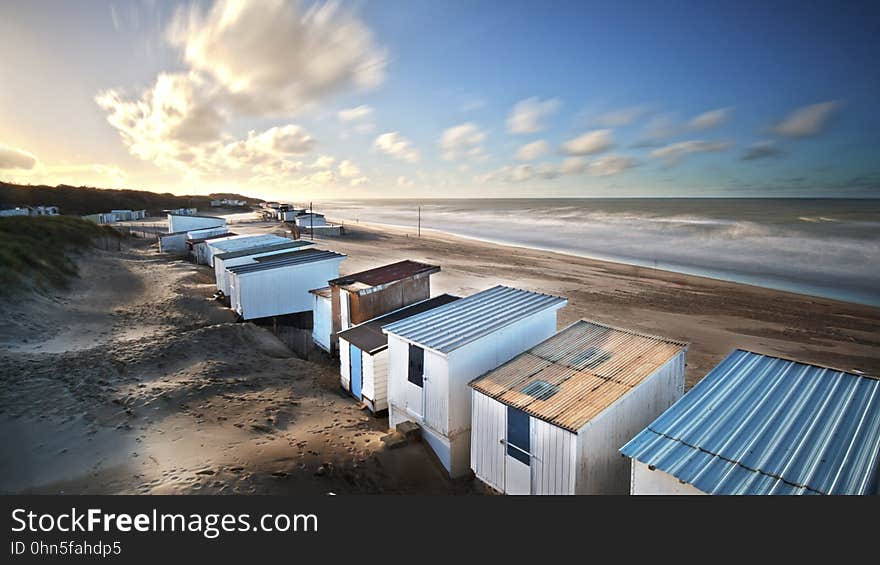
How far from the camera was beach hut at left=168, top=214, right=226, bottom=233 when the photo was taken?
49.2 metres

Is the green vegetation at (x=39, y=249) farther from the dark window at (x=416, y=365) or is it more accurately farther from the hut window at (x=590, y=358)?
the hut window at (x=590, y=358)

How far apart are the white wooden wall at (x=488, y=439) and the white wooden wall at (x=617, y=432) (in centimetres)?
166

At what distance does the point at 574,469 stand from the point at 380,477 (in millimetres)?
4246

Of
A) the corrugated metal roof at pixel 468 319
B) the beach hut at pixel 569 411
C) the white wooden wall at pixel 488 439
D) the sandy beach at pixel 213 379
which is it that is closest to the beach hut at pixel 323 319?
the sandy beach at pixel 213 379

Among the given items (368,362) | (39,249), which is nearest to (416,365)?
(368,362)

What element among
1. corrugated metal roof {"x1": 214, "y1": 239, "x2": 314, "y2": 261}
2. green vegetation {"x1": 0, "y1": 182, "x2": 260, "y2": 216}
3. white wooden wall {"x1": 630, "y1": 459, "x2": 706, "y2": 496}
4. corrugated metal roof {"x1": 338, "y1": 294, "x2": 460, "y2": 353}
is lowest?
white wooden wall {"x1": 630, "y1": 459, "x2": 706, "y2": 496}

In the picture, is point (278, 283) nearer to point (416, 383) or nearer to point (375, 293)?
point (375, 293)

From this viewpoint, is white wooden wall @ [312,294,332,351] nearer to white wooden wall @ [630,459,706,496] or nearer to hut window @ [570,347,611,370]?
hut window @ [570,347,611,370]

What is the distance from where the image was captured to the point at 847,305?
2484 centimetres

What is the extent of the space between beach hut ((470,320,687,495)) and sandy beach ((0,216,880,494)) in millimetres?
1897

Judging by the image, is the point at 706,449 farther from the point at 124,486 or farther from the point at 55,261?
the point at 55,261

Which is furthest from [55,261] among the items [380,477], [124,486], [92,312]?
[380,477]

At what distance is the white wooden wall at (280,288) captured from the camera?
65.6 ft

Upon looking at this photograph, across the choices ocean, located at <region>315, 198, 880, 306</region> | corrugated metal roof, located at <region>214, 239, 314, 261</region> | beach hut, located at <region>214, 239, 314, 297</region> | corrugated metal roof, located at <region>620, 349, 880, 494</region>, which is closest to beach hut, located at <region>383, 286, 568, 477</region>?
corrugated metal roof, located at <region>620, 349, 880, 494</region>
